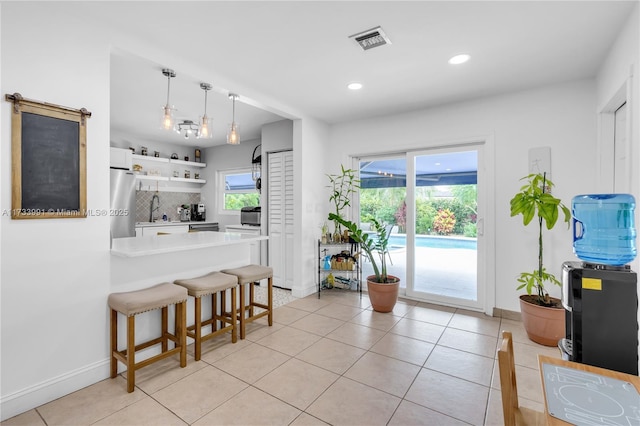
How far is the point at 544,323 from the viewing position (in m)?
2.71

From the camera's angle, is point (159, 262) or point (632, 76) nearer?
point (632, 76)

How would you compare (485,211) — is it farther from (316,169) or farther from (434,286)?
(316,169)

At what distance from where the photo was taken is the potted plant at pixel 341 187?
4402 mm

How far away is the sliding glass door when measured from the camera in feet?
12.3

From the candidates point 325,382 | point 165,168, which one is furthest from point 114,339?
point 165,168

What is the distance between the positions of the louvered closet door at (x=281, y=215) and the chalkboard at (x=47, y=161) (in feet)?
8.87

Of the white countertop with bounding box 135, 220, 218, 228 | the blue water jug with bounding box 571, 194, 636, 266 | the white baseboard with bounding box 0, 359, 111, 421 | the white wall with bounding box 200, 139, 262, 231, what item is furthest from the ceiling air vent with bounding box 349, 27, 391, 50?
the white countertop with bounding box 135, 220, 218, 228

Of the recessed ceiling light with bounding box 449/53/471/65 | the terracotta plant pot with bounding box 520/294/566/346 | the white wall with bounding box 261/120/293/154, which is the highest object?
the recessed ceiling light with bounding box 449/53/471/65

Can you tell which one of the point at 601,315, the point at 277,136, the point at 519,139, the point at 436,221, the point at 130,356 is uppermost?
the point at 277,136

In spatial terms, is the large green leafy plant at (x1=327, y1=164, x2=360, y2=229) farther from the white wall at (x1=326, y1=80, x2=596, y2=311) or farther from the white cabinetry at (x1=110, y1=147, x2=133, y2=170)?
the white cabinetry at (x1=110, y1=147, x2=133, y2=170)

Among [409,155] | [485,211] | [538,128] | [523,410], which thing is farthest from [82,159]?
[538,128]

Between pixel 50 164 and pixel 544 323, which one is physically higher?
pixel 50 164

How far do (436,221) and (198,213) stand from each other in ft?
15.6

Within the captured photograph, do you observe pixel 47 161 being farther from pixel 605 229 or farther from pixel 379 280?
pixel 605 229
